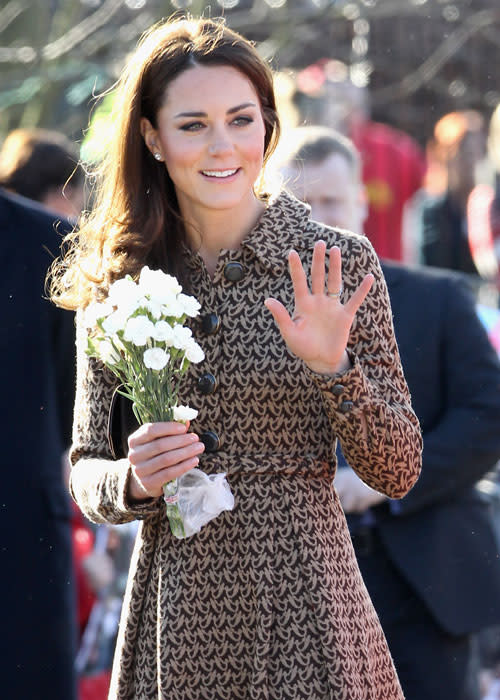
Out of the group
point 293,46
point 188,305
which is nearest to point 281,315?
point 188,305

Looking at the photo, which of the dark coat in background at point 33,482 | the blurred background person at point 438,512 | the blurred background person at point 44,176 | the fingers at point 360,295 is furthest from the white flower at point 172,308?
the blurred background person at point 44,176

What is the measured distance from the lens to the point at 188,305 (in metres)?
2.97

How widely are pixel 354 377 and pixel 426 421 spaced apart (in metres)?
1.73

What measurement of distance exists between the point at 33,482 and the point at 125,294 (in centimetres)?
122

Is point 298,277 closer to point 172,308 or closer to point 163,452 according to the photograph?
point 172,308

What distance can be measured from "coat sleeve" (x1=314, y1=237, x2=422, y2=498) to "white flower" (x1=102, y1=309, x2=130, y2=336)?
15.8 inches

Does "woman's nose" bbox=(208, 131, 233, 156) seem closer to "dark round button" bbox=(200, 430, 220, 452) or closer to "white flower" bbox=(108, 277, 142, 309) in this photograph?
"white flower" bbox=(108, 277, 142, 309)

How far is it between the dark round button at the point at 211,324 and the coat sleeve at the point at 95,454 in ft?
0.83

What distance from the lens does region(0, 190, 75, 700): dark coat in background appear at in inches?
157

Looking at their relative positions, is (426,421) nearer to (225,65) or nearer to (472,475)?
(472,475)

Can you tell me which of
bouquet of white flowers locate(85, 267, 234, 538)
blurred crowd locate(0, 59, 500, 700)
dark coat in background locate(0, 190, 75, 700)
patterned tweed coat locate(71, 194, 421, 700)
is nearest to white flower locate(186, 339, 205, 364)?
bouquet of white flowers locate(85, 267, 234, 538)

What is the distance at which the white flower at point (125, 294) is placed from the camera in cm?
294

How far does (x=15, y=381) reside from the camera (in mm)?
3988

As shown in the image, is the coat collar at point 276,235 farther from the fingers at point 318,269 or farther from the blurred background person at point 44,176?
the blurred background person at point 44,176
